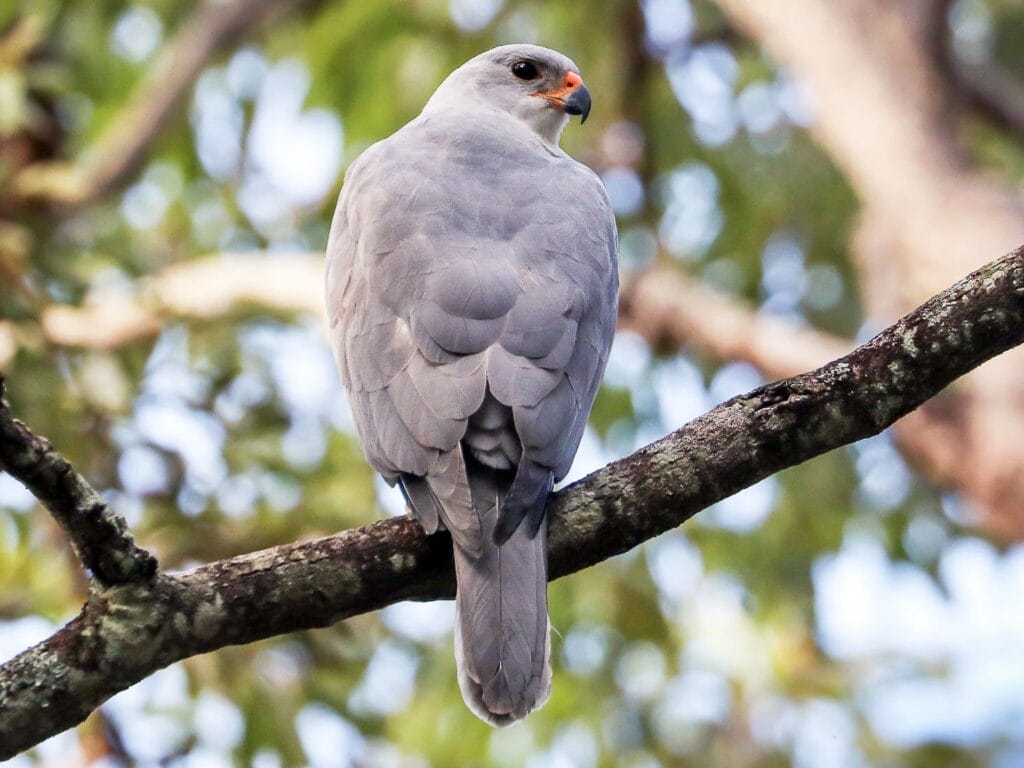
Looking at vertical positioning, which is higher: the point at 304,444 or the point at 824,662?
the point at 304,444

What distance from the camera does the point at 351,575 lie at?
2885 mm

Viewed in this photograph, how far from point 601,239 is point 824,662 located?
5152 mm

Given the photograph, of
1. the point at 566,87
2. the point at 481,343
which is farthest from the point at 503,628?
the point at 566,87

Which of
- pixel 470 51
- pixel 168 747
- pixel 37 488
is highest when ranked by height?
pixel 37 488

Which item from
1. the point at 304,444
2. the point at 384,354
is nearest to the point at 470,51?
the point at 304,444

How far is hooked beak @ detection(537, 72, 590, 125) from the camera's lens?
213 inches

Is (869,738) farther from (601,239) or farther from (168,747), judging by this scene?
(601,239)

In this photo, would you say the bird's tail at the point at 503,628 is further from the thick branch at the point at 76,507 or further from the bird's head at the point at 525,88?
the bird's head at the point at 525,88

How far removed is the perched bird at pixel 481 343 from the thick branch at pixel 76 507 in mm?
650

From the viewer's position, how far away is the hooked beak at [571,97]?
5406mm

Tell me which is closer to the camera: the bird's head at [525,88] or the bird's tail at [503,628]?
the bird's tail at [503,628]

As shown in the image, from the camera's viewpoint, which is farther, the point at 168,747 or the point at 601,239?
the point at 168,747

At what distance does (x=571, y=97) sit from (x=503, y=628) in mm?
2945

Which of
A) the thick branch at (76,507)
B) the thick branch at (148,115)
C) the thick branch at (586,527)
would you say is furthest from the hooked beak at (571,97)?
the thick branch at (76,507)
